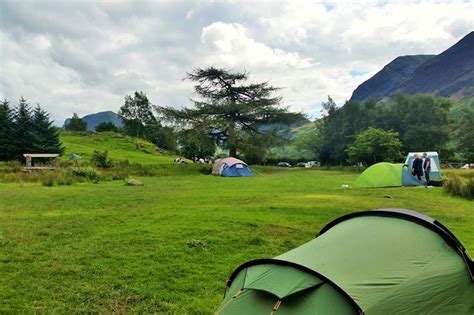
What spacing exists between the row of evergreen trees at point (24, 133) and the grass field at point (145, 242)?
37.6m

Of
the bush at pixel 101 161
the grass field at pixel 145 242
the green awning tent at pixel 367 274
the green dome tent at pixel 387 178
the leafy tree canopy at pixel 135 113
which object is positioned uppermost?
the leafy tree canopy at pixel 135 113

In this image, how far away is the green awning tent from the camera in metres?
4.41

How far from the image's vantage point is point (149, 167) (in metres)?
38.6

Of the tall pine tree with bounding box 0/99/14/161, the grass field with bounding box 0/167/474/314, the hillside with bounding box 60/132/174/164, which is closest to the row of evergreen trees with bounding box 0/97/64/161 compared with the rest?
the tall pine tree with bounding box 0/99/14/161

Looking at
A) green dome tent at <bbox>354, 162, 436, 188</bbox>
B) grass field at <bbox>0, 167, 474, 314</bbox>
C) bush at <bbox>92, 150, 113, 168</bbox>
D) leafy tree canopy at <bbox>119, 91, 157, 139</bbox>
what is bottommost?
grass field at <bbox>0, 167, 474, 314</bbox>

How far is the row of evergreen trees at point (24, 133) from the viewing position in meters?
51.0

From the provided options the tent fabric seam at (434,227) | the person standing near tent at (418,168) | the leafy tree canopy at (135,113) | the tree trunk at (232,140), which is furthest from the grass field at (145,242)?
the leafy tree canopy at (135,113)

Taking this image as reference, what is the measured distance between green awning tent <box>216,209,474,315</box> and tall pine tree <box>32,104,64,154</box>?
5209 centimetres

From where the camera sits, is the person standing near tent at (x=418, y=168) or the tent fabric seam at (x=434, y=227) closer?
the tent fabric seam at (x=434, y=227)

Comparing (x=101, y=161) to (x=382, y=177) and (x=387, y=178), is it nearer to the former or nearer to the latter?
(x=382, y=177)

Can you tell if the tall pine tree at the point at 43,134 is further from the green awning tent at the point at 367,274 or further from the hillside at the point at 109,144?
the green awning tent at the point at 367,274

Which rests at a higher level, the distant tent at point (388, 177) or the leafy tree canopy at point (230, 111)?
the leafy tree canopy at point (230, 111)

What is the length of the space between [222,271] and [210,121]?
3849cm

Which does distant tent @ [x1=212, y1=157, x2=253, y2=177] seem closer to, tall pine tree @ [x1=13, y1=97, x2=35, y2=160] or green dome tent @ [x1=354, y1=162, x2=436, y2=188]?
green dome tent @ [x1=354, y1=162, x2=436, y2=188]
